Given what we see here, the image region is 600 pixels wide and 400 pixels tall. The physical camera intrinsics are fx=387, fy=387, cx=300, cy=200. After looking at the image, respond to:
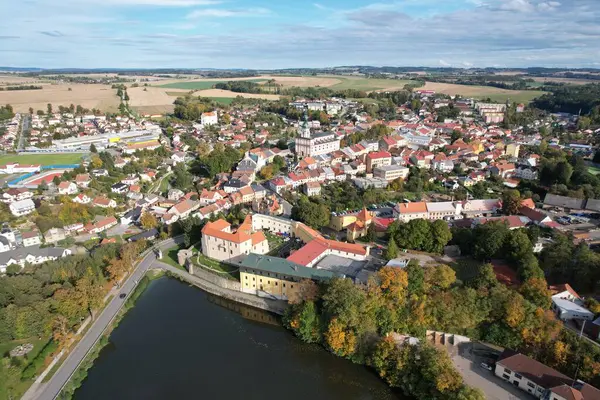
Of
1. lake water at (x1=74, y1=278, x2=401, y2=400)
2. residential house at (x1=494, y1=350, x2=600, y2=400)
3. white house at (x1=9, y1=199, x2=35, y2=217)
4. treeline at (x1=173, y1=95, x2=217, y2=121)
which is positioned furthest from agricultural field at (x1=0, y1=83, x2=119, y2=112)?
residential house at (x1=494, y1=350, x2=600, y2=400)

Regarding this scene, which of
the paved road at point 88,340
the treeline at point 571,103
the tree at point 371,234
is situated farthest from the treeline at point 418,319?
the treeline at point 571,103

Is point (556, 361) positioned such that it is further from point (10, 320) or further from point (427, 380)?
point (10, 320)

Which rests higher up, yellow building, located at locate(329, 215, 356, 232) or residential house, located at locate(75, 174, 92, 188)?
residential house, located at locate(75, 174, 92, 188)

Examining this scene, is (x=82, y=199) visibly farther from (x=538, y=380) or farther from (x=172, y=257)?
(x=538, y=380)

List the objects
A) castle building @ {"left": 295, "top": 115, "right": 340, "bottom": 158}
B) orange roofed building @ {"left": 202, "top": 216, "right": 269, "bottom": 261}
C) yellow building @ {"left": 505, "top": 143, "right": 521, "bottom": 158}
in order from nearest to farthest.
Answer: orange roofed building @ {"left": 202, "top": 216, "right": 269, "bottom": 261} → castle building @ {"left": 295, "top": 115, "right": 340, "bottom": 158} → yellow building @ {"left": 505, "top": 143, "right": 521, "bottom": 158}

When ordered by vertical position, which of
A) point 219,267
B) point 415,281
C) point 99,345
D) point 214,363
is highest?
point 415,281

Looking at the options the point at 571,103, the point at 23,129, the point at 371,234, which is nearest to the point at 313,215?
the point at 371,234

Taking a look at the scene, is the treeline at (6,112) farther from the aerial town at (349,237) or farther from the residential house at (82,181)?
the residential house at (82,181)

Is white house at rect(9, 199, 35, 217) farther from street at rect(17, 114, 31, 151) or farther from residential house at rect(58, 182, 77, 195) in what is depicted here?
street at rect(17, 114, 31, 151)
